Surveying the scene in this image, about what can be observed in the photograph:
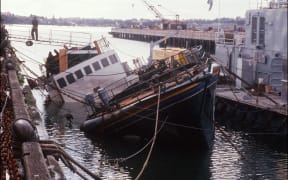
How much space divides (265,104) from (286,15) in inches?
248

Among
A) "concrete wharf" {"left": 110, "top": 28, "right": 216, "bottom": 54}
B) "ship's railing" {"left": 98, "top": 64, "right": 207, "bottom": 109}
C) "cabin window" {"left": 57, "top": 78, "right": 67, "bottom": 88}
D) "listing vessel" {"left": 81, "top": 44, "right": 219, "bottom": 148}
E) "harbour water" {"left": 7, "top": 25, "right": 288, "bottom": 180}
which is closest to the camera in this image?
"harbour water" {"left": 7, "top": 25, "right": 288, "bottom": 180}

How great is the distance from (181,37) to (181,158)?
67992 millimetres

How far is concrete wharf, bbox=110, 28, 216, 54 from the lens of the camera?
256 feet

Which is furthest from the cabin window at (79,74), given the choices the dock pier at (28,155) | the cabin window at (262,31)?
the dock pier at (28,155)

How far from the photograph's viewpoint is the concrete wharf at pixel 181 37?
7794 centimetres

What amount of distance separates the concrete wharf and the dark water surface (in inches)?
1288

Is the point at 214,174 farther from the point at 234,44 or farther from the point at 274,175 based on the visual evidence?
the point at 234,44

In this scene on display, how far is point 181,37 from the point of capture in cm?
8881

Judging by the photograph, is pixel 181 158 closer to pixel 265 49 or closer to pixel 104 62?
pixel 104 62

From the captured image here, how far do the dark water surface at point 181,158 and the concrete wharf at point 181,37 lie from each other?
32714 millimetres

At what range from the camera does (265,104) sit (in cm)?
2819

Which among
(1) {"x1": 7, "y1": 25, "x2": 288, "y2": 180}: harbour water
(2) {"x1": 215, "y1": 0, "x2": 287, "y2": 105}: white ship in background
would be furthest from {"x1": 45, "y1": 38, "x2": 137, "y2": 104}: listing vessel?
(2) {"x1": 215, "y1": 0, "x2": 287, "y2": 105}: white ship in background

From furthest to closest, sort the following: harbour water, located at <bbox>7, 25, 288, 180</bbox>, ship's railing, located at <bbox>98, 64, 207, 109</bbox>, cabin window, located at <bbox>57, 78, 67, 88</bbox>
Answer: cabin window, located at <bbox>57, 78, 67, 88</bbox> < ship's railing, located at <bbox>98, 64, 207, 109</bbox> < harbour water, located at <bbox>7, 25, 288, 180</bbox>

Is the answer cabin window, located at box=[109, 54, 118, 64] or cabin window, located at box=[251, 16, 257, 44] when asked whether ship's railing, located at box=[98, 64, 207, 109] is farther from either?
cabin window, located at box=[251, 16, 257, 44]
